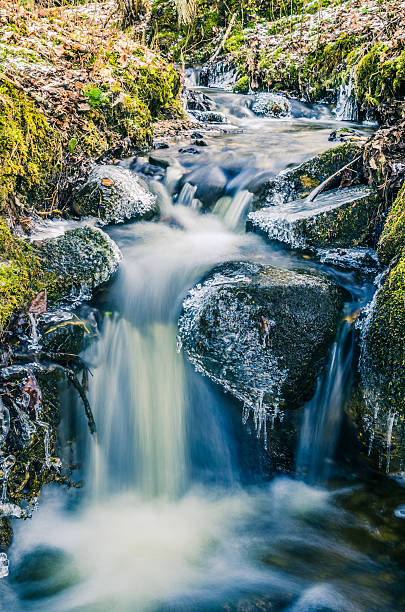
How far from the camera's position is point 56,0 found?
955 cm

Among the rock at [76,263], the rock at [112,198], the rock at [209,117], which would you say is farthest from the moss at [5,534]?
the rock at [209,117]

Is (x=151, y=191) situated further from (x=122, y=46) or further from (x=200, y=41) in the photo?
(x=200, y=41)

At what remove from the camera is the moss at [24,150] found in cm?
398

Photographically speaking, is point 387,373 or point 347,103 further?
point 347,103

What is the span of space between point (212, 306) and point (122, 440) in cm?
133

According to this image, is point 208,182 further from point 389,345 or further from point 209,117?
point 209,117

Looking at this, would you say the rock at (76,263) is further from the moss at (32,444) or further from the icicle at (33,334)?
the moss at (32,444)

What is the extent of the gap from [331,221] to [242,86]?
347 inches

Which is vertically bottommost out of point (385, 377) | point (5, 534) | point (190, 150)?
point (5, 534)

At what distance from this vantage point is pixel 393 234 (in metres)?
3.75

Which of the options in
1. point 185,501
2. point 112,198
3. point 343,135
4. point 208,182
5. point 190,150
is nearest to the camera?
point 185,501

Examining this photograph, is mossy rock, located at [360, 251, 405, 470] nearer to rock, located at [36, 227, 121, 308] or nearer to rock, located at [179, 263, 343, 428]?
rock, located at [179, 263, 343, 428]

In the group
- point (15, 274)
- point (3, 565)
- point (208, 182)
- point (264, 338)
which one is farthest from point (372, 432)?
point (208, 182)

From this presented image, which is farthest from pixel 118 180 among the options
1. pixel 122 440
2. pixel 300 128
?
pixel 300 128
